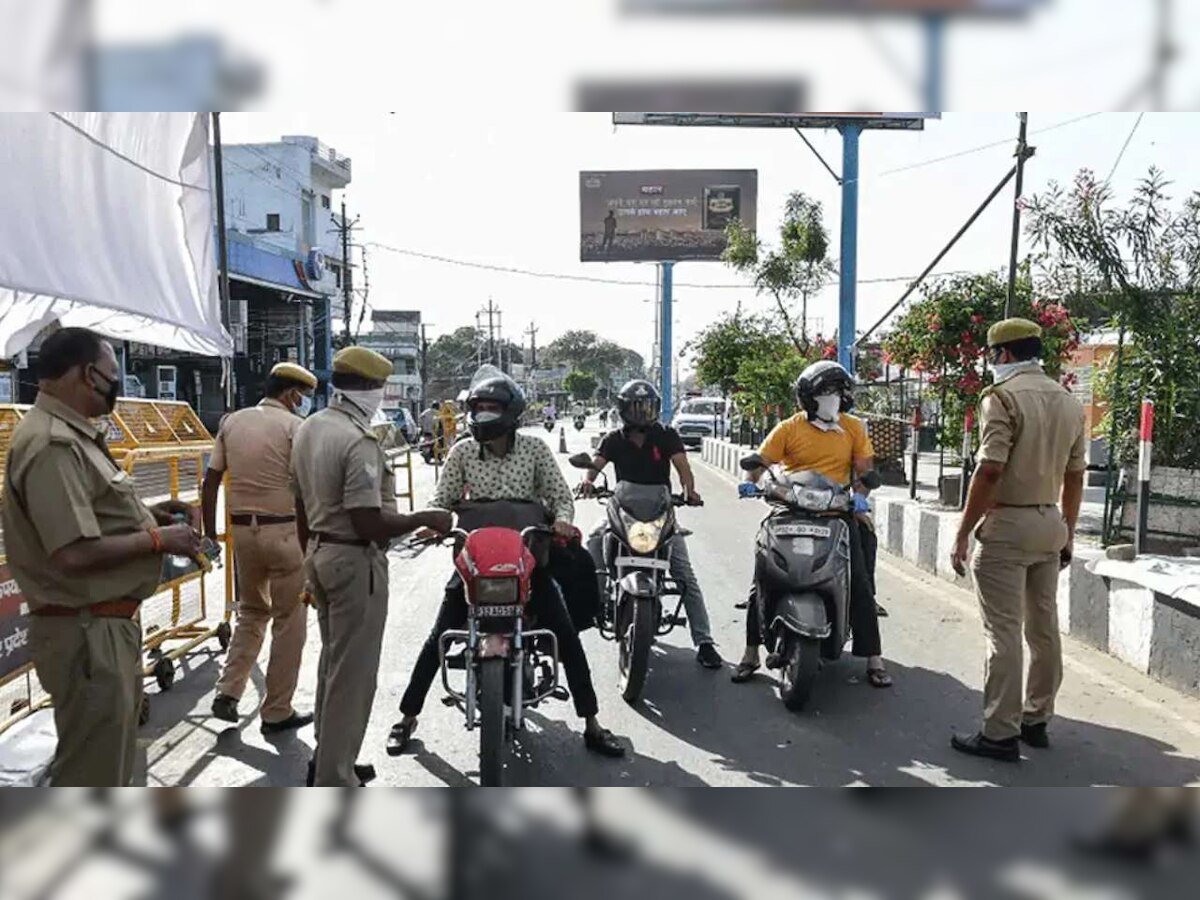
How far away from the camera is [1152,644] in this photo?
5.08m

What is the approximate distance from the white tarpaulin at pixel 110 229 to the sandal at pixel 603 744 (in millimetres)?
2760

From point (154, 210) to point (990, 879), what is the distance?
466 centimetres

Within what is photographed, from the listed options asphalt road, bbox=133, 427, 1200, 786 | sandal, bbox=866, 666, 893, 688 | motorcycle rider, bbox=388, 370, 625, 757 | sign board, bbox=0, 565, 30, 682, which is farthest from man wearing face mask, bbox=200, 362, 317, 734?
sandal, bbox=866, 666, 893, 688

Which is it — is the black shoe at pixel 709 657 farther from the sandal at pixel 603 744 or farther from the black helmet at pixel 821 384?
the black helmet at pixel 821 384

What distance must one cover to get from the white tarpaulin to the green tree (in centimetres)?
7549

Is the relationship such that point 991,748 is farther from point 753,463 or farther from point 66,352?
point 66,352

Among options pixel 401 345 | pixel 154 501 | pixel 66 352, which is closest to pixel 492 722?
pixel 66 352

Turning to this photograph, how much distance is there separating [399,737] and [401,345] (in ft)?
195

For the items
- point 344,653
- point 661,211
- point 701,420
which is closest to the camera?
point 344,653

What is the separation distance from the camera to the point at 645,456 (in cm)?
533

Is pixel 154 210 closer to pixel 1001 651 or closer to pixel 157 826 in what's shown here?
pixel 157 826

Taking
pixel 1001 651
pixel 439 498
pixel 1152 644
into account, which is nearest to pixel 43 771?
pixel 439 498

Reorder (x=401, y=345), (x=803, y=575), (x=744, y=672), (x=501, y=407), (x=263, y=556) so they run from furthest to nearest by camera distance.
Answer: (x=401, y=345)
(x=744, y=672)
(x=803, y=575)
(x=263, y=556)
(x=501, y=407)

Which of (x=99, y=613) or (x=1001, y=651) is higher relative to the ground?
(x=99, y=613)
